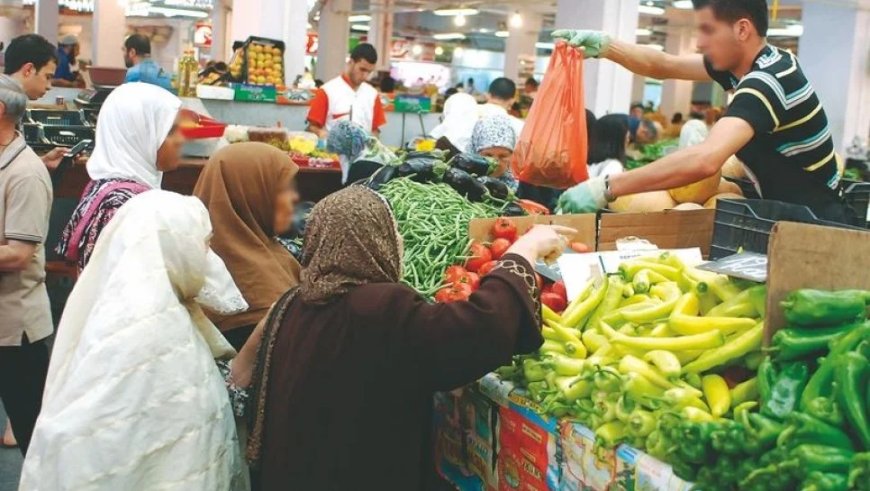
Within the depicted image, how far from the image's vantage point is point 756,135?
3.34 metres

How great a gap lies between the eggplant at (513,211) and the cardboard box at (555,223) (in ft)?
1.67

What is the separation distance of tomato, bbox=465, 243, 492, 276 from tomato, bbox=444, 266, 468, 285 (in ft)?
0.13

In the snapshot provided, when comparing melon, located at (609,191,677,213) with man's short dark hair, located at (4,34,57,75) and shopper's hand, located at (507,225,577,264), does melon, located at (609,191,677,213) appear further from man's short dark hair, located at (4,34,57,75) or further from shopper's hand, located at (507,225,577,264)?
man's short dark hair, located at (4,34,57,75)

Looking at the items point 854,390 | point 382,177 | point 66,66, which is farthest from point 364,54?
point 66,66

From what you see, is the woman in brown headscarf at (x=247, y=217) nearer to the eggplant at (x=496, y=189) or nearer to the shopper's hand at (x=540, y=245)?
the shopper's hand at (x=540, y=245)

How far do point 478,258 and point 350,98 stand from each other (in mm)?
5559

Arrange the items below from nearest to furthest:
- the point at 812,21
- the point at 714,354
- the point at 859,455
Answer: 1. the point at 859,455
2. the point at 714,354
3. the point at 812,21

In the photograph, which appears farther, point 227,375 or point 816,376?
point 227,375

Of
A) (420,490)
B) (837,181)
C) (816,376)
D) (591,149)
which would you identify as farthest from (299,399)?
(591,149)

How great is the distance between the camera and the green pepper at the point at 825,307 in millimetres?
2123

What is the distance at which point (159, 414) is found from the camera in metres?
2.67

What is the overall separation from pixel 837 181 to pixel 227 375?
2272 mm

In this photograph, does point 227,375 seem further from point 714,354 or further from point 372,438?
point 714,354

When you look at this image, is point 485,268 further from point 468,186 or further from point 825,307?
point 825,307
